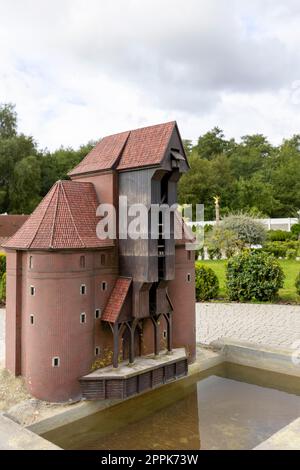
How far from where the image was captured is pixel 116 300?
10.8 metres

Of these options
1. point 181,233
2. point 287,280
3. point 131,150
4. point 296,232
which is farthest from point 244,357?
point 296,232

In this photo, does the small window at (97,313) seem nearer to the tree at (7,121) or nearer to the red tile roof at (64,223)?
the red tile roof at (64,223)

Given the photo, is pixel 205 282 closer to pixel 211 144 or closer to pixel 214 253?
pixel 214 253

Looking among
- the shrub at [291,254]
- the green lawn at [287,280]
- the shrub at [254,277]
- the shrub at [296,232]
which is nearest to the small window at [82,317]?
the shrub at [254,277]

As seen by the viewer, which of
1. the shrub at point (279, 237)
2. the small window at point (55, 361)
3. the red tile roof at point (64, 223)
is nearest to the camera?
the small window at point (55, 361)

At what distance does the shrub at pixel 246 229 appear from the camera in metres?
38.2

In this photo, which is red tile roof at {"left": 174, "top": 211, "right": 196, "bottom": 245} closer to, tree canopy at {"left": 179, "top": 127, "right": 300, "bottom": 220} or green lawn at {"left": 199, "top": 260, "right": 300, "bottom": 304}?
green lawn at {"left": 199, "top": 260, "right": 300, "bottom": 304}

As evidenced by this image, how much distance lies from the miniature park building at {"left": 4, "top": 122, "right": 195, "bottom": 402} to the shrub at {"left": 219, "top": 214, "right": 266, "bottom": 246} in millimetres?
27214

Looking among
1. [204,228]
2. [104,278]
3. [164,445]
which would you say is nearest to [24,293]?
[104,278]

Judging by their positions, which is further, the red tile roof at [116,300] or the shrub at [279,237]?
the shrub at [279,237]

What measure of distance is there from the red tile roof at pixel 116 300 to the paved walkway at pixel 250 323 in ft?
19.1

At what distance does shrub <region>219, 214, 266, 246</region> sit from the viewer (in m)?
38.2

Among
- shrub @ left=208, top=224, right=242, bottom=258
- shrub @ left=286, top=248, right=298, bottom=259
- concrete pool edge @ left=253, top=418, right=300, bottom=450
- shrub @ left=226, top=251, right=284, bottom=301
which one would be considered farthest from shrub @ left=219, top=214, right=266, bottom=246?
concrete pool edge @ left=253, top=418, right=300, bottom=450

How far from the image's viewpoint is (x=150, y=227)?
10578mm
